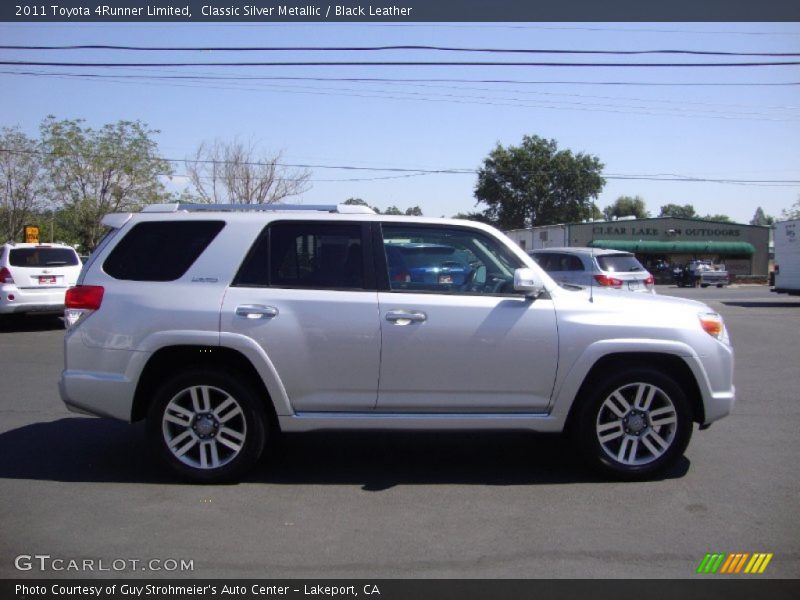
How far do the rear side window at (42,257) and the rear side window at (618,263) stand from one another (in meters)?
11.0

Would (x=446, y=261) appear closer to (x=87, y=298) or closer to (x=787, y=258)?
(x=87, y=298)

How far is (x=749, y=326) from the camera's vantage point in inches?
646

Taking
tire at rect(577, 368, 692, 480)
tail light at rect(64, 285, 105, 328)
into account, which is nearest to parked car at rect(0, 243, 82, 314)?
tail light at rect(64, 285, 105, 328)

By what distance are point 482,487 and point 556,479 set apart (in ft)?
1.92

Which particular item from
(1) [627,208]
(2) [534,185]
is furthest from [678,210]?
(2) [534,185]

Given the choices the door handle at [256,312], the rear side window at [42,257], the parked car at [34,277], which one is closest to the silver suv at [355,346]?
the door handle at [256,312]

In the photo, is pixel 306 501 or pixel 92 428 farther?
pixel 92 428

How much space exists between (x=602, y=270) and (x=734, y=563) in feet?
37.5

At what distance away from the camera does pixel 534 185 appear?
67.1 metres

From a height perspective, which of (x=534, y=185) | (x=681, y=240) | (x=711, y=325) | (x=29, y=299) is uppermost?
(x=534, y=185)

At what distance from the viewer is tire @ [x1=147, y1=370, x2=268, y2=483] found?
16.5 ft

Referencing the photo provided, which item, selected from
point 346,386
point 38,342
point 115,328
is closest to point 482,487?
point 346,386

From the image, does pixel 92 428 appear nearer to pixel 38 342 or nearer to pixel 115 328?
pixel 115 328

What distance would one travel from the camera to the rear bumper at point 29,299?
14.1 m
